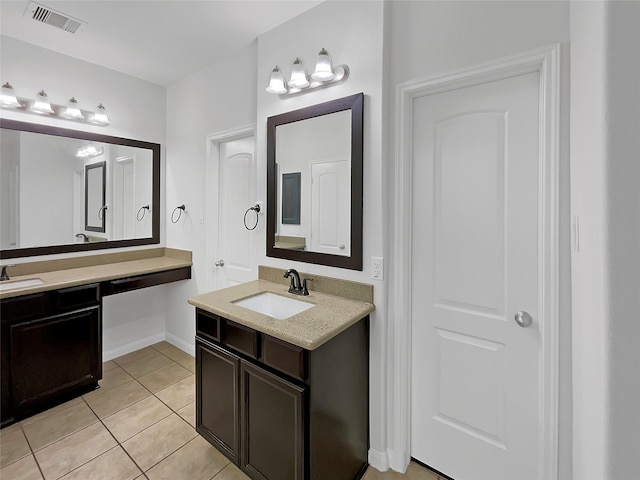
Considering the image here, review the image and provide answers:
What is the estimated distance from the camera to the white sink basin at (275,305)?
6.08 ft

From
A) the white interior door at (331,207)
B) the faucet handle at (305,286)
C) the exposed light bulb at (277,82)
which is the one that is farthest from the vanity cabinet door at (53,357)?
the exposed light bulb at (277,82)

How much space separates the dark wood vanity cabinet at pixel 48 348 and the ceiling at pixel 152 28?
1.93 meters

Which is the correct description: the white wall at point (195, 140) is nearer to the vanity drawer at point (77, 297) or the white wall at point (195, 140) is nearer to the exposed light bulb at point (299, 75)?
the exposed light bulb at point (299, 75)

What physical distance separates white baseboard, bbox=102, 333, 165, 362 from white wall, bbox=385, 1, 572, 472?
8.89 ft

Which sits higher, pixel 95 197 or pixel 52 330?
pixel 95 197

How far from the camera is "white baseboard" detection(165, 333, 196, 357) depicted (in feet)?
10.1

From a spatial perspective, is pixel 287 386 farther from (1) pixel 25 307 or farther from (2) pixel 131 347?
(2) pixel 131 347

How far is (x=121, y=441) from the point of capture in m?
1.94

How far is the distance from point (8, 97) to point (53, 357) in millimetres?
1998

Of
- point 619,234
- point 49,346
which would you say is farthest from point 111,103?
point 619,234

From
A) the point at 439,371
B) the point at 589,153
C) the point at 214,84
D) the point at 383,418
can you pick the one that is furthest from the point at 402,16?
the point at 383,418

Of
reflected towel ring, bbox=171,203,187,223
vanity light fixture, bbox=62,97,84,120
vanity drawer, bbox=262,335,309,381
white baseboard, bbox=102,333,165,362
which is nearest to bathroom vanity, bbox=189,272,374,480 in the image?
vanity drawer, bbox=262,335,309,381

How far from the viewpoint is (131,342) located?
3.15 meters

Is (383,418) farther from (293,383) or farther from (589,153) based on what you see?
(589,153)
